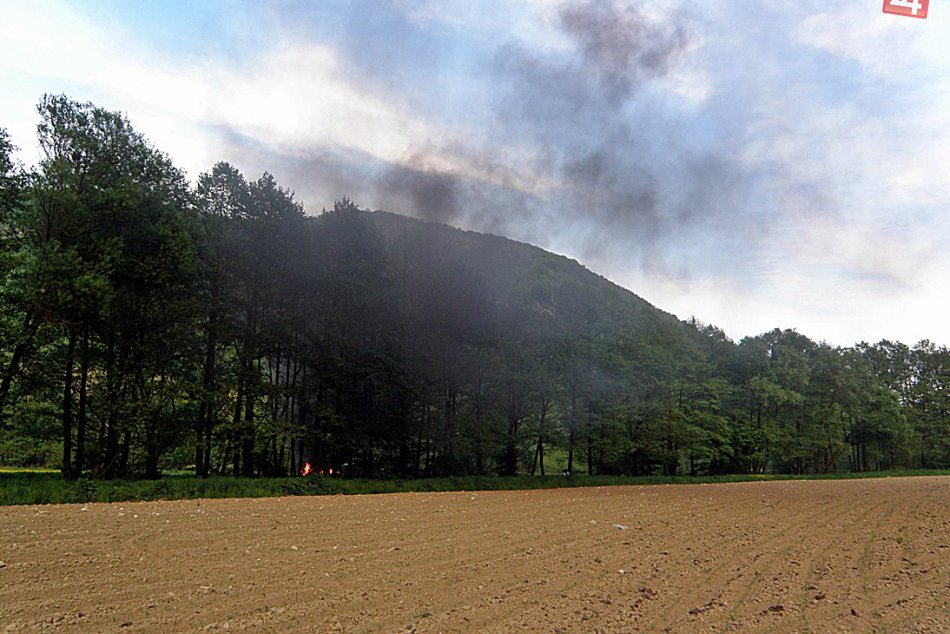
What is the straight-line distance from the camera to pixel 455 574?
705cm

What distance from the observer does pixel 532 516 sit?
13555mm

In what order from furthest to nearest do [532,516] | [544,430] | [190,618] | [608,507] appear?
[544,430] → [608,507] → [532,516] → [190,618]

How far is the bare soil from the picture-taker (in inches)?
203

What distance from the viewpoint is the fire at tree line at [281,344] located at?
18828mm

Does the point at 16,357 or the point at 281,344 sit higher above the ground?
the point at 281,344

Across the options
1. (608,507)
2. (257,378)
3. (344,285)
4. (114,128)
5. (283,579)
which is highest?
(114,128)

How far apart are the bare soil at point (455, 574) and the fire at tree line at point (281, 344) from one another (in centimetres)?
962

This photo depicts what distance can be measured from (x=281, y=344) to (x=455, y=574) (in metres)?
21.7

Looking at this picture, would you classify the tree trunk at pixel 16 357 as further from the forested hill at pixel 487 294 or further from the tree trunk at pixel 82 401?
the forested hill at pixel 487 294

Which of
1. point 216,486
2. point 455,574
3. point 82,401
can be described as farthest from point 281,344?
point 455,574

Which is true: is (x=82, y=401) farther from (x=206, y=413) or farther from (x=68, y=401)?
(x=206, y=413)

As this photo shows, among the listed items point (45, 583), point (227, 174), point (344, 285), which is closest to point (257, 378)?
point (344, 285)

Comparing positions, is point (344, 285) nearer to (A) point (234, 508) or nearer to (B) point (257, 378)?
(B) point (257, 378)

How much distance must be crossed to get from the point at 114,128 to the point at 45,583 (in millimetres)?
20726
